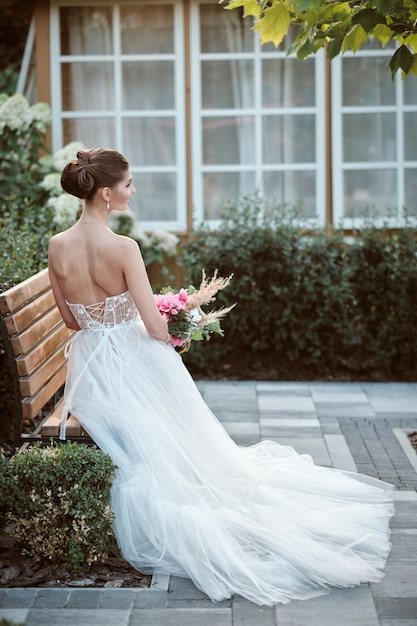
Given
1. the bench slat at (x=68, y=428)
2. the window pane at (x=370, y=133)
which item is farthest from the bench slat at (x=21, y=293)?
the window pane at (x=370, y=133)

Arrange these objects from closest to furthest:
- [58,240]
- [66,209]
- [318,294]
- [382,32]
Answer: [58,240] → [382,32] → [318,294] → [66,209]

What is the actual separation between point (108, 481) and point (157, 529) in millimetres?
293

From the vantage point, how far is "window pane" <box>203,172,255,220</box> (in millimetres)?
8834

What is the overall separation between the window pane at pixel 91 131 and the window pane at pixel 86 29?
0.64 meters

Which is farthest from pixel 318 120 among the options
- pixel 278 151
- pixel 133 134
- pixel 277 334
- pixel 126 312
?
pixel 126 312

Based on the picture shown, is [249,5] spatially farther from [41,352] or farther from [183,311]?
[41,352]

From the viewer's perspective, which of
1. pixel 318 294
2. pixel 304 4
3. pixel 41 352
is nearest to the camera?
pixel 304 4

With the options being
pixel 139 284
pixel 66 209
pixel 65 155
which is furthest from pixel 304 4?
pixel 65 155

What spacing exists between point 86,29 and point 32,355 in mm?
5160

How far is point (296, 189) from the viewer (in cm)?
880

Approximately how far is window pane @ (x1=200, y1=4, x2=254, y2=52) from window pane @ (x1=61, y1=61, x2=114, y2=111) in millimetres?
958

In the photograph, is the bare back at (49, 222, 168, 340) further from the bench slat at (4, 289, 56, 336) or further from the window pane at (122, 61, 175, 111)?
the window pane at (122, 61, 175, 111)

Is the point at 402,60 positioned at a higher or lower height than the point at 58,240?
higher

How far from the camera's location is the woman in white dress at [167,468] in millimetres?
3746
